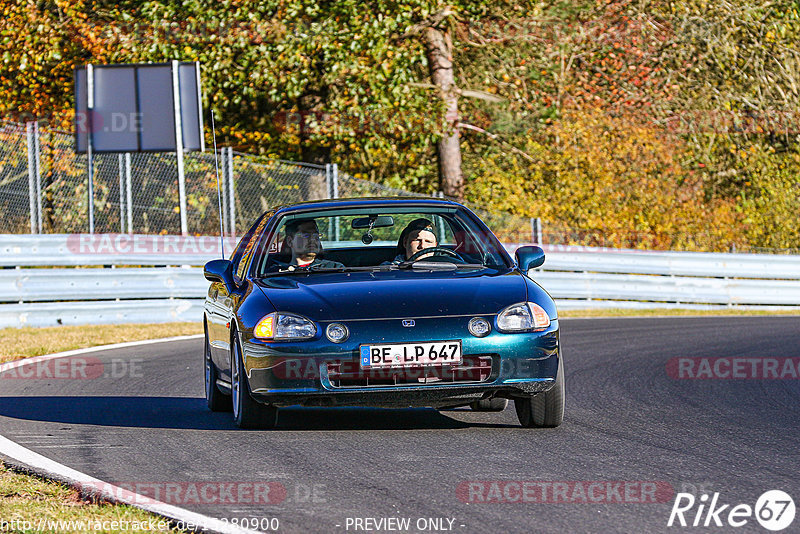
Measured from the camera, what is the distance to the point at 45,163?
18.8 meters

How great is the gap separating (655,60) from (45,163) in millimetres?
Answer: 20339

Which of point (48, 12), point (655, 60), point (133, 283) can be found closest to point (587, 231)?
point (655, 60)

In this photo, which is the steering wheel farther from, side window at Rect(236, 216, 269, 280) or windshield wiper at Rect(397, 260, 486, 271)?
side window at Rect(236, 216, 269, 280)

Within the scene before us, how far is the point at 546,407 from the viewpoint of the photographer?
299 inches

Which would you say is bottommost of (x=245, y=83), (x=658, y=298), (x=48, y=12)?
(x=658, y=298)

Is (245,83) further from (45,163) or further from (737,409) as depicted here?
(737,409)

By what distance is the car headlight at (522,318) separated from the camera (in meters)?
7.30

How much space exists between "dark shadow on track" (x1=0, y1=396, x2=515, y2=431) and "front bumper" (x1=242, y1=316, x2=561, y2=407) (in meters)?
0.57

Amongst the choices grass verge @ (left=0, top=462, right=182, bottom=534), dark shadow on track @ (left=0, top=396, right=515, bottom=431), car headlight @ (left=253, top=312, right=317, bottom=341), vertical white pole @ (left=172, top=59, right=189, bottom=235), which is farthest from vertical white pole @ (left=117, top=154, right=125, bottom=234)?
grass verge @ (left=0, top=462, right=182, bottom=534)

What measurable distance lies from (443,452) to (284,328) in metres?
1.14

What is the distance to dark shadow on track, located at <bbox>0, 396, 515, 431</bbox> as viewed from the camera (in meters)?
7.97

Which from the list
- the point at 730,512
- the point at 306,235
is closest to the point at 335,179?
the point at 306,235

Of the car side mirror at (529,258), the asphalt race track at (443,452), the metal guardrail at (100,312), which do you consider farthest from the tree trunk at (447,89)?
the car side mirror at (529,258)

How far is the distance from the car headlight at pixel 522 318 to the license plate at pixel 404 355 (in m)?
0.37
